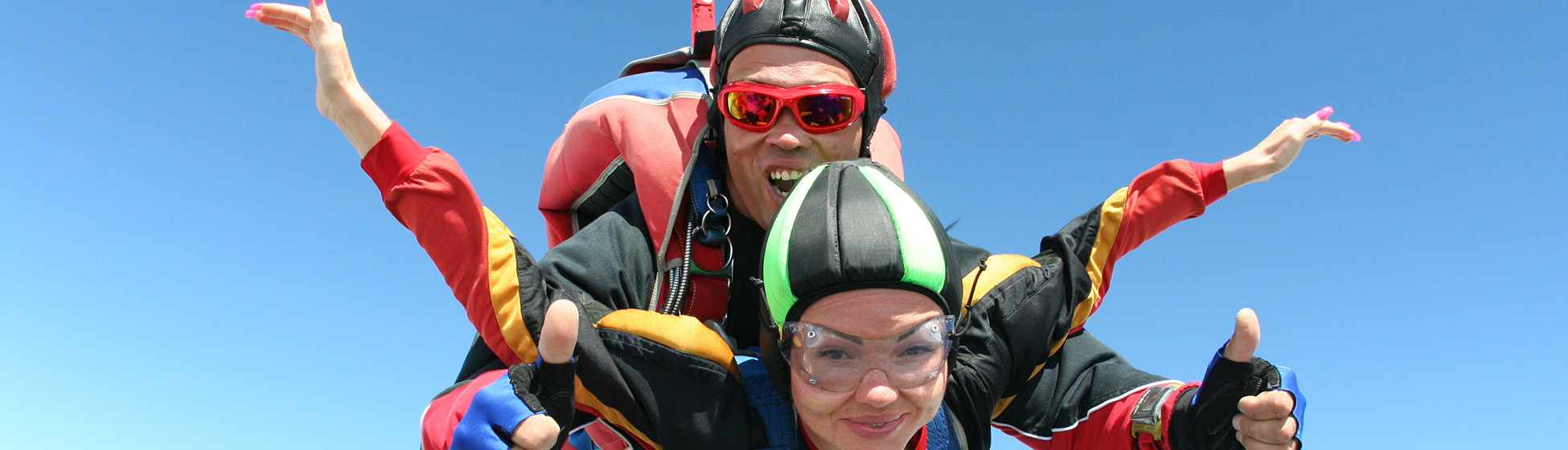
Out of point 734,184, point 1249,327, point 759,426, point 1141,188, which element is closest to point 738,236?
point 734,184

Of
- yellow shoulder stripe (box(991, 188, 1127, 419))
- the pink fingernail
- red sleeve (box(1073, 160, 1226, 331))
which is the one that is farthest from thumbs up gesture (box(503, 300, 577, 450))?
the pink fingernail

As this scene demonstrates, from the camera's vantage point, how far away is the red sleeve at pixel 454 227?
329cm

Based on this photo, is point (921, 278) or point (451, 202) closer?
point (921, 278)

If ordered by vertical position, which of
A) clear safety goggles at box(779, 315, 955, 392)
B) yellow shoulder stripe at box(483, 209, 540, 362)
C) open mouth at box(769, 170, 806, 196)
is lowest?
clear safety goggles at box(779, 315, 955, 392)

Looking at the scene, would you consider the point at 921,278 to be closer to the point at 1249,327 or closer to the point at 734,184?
the point at 1249,327

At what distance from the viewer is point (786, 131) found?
13.3 ft

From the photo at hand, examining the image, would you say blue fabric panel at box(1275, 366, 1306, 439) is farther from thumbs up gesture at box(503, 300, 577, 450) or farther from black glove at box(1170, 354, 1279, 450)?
thumbs up gesture at box(503, 300, 577, 450)

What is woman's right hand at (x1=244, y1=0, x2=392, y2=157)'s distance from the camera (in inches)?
130

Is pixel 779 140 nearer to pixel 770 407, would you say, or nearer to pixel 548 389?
pixel 770 407

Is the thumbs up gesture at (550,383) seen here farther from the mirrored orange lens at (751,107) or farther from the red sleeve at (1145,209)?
the red sleeve at (1145,209)

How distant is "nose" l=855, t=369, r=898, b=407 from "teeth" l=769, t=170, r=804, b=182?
1.19 meters

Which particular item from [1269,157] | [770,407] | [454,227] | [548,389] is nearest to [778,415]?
[770,407]

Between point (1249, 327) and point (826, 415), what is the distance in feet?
3.51

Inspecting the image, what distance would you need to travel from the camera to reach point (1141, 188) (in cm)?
407
